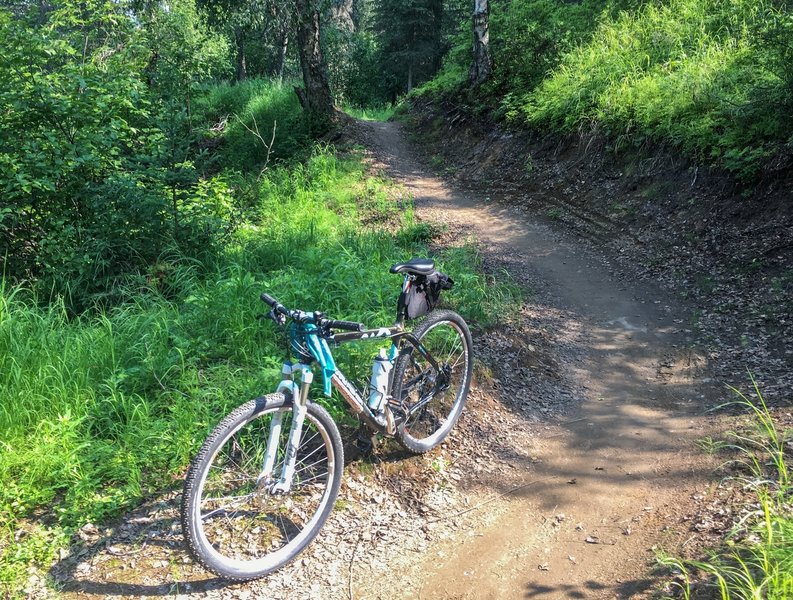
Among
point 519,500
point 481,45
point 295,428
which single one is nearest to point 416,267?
point 295,428

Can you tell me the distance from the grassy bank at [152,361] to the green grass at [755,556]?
7.45ft

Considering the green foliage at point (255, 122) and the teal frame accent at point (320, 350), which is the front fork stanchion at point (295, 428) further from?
the green foliage at point (255, 122)

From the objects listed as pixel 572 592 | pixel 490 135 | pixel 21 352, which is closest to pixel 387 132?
pixel 490 135

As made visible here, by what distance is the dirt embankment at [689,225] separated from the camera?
5.01m

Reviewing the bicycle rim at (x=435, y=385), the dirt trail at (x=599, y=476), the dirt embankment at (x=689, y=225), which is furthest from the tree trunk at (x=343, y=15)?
the bicycle rim at (x=435, y=385)

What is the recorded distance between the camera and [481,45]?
1348 cm

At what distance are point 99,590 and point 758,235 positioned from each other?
22.1ft

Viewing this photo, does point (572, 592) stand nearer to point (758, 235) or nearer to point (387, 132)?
point (758, 235)

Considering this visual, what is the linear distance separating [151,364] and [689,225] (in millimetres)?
6176

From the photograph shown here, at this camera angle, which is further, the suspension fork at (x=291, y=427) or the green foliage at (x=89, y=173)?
the green foliage at (x=89, y=173)

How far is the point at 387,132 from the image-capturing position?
15.6 metres

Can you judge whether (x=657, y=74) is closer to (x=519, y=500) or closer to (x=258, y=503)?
(x=519, y=500)

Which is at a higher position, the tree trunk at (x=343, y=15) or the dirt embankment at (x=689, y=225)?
the tree trunk at (x=343, y=15)

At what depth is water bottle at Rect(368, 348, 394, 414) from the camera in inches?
132
